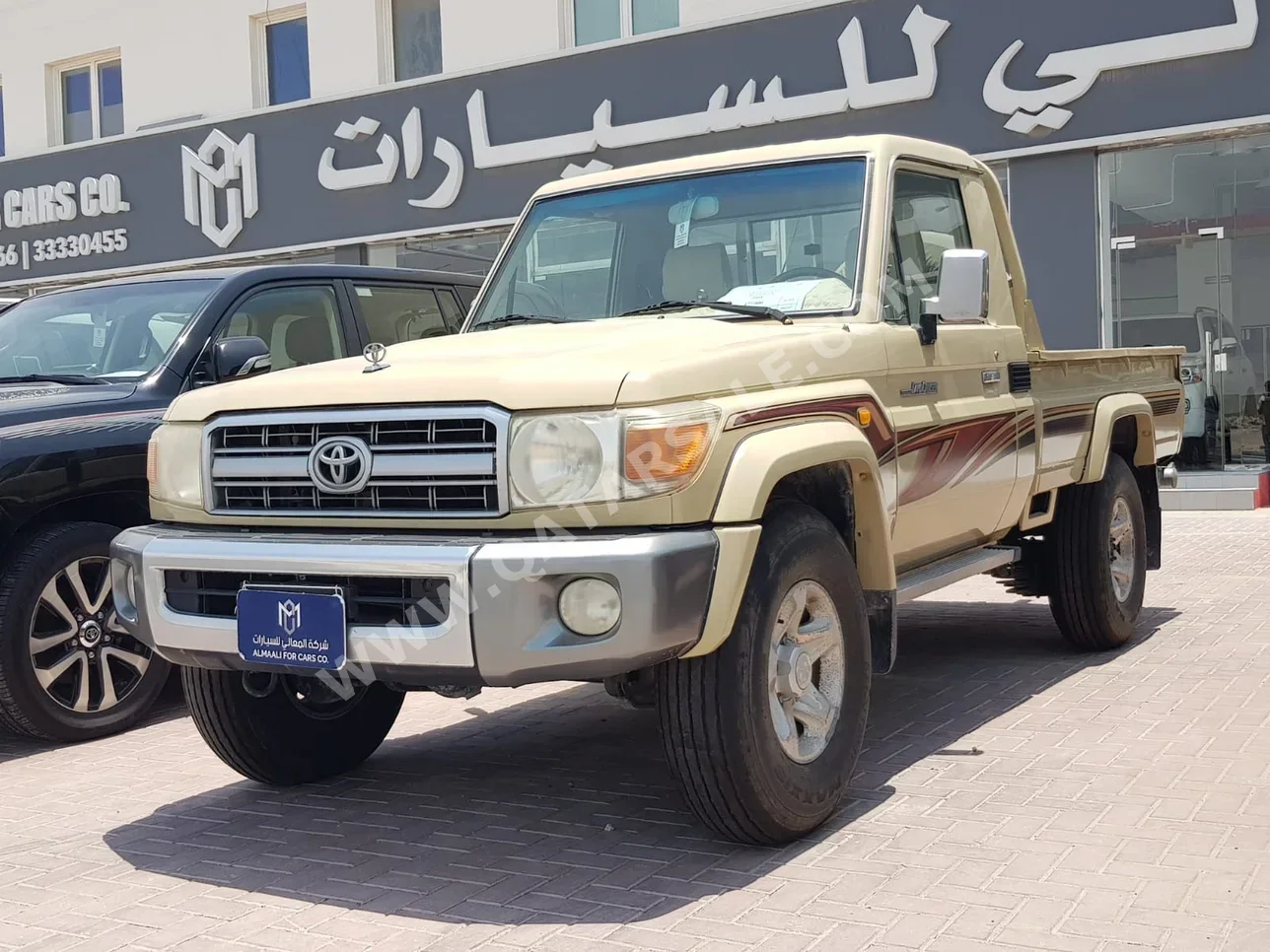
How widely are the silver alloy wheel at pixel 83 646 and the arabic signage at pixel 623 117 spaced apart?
10000mm

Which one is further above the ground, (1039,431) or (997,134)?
(997,134)

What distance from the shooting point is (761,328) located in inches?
174

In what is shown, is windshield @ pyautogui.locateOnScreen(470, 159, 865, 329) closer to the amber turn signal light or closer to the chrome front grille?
the amber turn signal light

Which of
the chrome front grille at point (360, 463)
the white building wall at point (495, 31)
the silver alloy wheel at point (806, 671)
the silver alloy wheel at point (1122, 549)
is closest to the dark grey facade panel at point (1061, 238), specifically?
the white building wall at point (495, 31)

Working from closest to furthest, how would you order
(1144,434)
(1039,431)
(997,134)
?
(1039,431)
(1144,434)
(997,134)

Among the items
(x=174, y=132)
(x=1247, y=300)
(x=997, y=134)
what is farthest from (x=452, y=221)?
(x=1247, y=300)

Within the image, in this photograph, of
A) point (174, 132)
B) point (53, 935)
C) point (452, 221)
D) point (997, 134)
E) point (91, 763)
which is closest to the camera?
point (53, 935)

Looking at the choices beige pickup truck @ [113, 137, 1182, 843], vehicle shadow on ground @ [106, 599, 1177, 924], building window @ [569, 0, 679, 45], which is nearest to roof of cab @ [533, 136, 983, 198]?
beige pickup truck @ [113, 137, 1182, 843]

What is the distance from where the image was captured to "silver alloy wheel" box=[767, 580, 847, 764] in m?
3.99

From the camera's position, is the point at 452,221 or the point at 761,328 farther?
the point at 452,221

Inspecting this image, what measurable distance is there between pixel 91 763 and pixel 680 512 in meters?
3.03

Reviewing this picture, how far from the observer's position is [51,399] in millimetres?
5852

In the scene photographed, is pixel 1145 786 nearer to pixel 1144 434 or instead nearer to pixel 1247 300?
pixel 1144 434

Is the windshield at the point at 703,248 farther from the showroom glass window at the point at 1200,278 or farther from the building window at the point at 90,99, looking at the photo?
the building window at the point at 90,99
